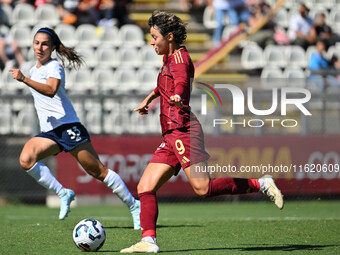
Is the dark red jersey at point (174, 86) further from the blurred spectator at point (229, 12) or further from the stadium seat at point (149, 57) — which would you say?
the blurred spectator at point (229, 12)

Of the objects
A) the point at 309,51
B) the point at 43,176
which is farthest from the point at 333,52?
the point at 43,176

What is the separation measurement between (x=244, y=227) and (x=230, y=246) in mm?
1730

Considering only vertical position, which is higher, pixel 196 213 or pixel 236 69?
pixel 236 69

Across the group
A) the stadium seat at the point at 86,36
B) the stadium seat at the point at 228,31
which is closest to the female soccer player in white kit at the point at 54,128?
the stadium seat at the point at 86,36

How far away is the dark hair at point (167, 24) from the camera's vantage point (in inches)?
237

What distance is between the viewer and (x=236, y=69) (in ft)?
54.3

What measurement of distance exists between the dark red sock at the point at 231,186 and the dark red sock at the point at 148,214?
0.52 metres

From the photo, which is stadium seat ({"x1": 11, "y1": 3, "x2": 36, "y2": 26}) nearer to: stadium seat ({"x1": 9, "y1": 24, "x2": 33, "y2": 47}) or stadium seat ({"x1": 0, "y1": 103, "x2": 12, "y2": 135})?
stadium seat ({"x1": 9, "y1": 24, "x2": 33, "y2": 47})

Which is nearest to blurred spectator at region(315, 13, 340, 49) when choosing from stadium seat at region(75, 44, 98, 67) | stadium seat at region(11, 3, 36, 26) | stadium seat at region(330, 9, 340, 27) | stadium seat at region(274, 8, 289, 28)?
stadium seat at region(274, 8, 289, 28)

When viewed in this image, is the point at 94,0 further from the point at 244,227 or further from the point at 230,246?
the point at 230,246

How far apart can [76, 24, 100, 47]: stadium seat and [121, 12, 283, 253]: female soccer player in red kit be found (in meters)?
9.41

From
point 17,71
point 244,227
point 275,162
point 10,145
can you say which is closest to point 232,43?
point 275,162

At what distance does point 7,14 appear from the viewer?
15.5 meters

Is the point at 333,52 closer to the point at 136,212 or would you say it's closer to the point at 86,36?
the point at 86,36
